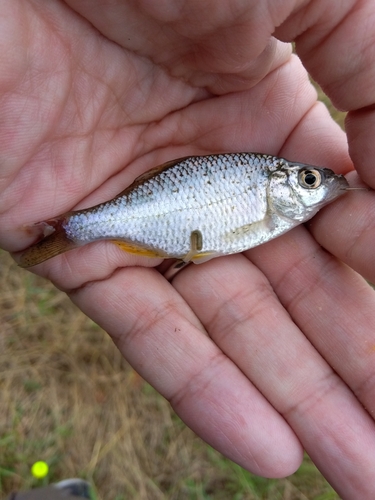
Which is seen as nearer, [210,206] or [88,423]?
[210,206]

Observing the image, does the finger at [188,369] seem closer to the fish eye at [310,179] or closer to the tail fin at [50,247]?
the tail fin at [50,247]

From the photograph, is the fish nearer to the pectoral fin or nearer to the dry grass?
the pectoral fin

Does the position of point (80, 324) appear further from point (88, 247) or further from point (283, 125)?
point (283, 125)

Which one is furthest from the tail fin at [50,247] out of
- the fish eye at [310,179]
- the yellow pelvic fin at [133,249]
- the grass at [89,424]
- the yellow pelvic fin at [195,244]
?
the grass at [89,424]

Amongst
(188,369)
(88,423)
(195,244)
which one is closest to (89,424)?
(88,423)

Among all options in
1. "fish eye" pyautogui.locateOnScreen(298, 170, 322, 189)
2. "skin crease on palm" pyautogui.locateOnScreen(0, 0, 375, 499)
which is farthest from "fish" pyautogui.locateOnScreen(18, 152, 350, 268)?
"skin crease on palm" pyautogui.locateOnScreen(0, 0, 375, 499)

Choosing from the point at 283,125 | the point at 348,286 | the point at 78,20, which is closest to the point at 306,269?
the point at 348,286

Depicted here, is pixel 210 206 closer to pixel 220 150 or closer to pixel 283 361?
pixel 220 150

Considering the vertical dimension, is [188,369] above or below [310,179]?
below
